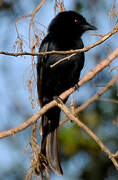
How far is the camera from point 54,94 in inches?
201

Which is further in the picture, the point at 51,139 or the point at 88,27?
the point at 88,27

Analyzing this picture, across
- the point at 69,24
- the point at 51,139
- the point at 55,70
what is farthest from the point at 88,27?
the point at 51,139

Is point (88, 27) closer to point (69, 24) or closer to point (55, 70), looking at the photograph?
point (69, 24)

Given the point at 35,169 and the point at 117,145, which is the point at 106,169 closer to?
the point at 117,145

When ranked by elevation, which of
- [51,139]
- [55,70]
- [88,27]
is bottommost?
[51,139]

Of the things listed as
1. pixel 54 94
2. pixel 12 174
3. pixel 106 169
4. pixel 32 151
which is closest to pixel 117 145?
pixel 106 169

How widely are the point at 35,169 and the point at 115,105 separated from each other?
2.32 meters

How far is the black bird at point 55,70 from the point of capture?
5008mm

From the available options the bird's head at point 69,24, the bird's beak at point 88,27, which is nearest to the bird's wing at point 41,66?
the bird's head at point 69,24

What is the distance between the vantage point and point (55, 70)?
504 centimetres

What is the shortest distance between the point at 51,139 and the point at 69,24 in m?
1.37

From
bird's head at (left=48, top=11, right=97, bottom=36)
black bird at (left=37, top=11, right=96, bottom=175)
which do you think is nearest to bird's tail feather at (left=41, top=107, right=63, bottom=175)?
black bird at (left=37, top=11, right=96, bottom=175)

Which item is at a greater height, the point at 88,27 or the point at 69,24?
the point at 69,24

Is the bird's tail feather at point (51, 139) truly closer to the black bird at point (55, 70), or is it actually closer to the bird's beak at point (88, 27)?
the black bird at point (55, 70)
